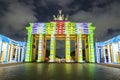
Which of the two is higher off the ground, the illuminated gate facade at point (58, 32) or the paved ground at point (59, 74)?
the illuminated gate facade at point (58, 32)

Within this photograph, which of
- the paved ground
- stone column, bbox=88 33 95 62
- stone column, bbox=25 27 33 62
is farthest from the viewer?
stone column, bbox=25 27 33 62

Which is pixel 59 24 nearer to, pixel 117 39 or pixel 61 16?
pixel 61 16

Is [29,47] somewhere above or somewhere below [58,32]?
below

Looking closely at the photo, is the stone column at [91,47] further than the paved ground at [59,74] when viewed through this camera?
Yes

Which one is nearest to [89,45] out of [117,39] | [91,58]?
[91,58]

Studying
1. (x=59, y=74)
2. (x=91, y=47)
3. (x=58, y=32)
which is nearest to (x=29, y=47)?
(x=58, y=32)

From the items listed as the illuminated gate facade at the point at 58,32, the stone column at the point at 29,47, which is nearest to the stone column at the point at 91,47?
the illuminated gate facade at the point at 58,32

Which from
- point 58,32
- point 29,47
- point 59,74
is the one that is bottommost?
point 59,74

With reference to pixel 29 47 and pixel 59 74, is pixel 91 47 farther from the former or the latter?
pixel 59 74

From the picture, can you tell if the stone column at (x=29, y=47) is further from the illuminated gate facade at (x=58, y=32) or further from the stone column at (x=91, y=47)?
the stone column at (x=91, y=47)

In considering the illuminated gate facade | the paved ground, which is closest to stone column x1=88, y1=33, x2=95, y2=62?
the illuminated gate facade

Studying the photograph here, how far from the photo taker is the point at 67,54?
48062mm

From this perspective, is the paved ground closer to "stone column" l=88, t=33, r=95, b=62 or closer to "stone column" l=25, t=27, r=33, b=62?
"stone column" l=88, t=33, r=95, b=62

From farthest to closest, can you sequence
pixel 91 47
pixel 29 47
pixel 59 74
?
pixel 29 47
pixel 91 47
pixel 59 74
